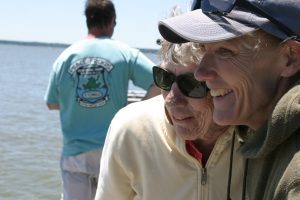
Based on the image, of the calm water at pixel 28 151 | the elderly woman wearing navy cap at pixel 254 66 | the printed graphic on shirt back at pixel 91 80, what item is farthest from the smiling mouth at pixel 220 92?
the calm water at pixel 28 151

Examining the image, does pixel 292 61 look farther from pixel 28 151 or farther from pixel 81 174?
pixel 28 151

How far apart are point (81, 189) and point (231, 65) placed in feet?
10.4

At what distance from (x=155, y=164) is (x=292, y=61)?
727 millimetres

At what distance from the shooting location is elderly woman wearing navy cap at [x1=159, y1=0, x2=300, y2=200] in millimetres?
1493

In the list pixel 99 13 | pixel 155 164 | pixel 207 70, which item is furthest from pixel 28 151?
pixel 207 70

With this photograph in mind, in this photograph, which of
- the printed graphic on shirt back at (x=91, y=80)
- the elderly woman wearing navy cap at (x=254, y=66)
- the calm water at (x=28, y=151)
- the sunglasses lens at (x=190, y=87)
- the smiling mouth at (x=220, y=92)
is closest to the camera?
the elderly woman wearing navy cap at (x=254, y=66)

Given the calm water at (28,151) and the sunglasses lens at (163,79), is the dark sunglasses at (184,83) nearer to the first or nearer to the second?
the sunglasses lens at (163,79)

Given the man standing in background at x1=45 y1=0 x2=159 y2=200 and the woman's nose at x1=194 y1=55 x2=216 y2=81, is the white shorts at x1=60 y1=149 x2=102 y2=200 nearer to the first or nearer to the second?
the man standing in background at x1=45 y1=0 x2=159 y2=200

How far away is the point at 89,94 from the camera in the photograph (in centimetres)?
457

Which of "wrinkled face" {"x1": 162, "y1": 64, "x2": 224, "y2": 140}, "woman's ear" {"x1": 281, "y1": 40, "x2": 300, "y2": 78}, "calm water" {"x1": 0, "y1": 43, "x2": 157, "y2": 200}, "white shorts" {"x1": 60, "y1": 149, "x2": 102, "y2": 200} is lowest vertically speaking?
"calm water" {"x1": 0, "y1": 43, "x2": 157, "y2": 200}

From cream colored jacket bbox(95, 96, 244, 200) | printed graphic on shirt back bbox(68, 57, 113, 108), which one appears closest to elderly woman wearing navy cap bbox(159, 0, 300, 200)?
cream colored jacket bbox(95, 96, 244, 200)

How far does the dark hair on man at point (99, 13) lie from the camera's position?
482 cm

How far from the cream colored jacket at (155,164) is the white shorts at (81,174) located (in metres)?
2.29

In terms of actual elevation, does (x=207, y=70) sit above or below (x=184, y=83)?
above
